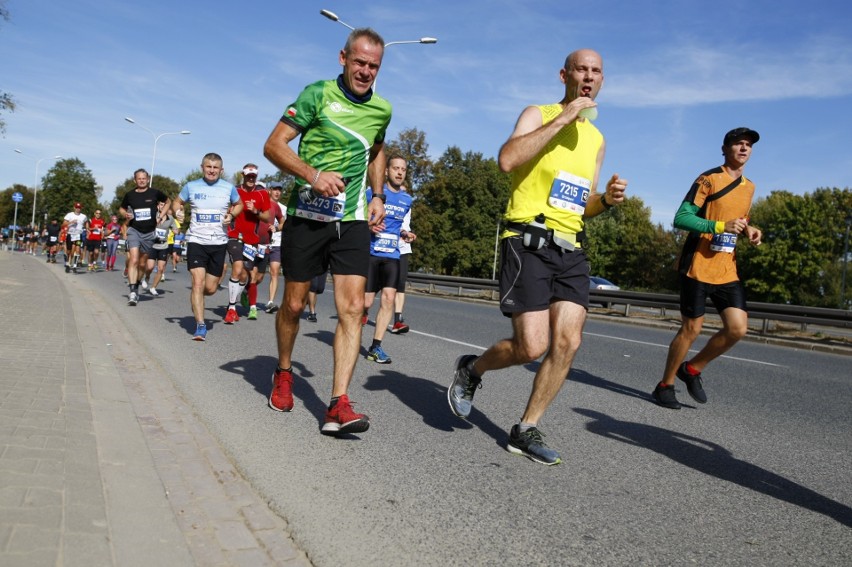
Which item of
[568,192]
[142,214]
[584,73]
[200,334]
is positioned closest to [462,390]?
[568,192]

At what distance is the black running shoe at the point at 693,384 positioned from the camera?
6.05 m

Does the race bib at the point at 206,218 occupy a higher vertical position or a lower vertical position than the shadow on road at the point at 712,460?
higher

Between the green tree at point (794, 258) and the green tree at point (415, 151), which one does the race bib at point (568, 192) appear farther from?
the green tree at point (794, 258)

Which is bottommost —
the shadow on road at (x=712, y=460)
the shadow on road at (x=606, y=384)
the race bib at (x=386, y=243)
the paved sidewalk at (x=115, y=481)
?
the paved sidewalk at (x=115, y=481)

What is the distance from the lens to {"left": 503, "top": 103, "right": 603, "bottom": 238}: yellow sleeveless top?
410 cm

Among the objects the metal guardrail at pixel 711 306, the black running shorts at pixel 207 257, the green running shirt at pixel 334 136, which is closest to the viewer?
the green running shirt at pixel 334 136

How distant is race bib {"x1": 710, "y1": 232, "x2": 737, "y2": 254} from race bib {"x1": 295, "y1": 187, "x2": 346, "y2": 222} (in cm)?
326

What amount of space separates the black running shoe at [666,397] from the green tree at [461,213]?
62195 mm

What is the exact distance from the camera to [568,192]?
4.12 m

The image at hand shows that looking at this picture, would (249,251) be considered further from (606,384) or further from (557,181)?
(557,181)

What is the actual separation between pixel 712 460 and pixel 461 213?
69976 millimetres

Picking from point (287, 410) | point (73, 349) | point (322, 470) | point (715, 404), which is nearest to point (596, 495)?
point (322, 470)

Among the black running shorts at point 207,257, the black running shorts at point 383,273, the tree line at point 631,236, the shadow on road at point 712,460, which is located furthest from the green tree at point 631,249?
the shadow on road at point 712,460

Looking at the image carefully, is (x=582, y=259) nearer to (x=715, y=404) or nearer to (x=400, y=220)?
(x=715, y=404)
